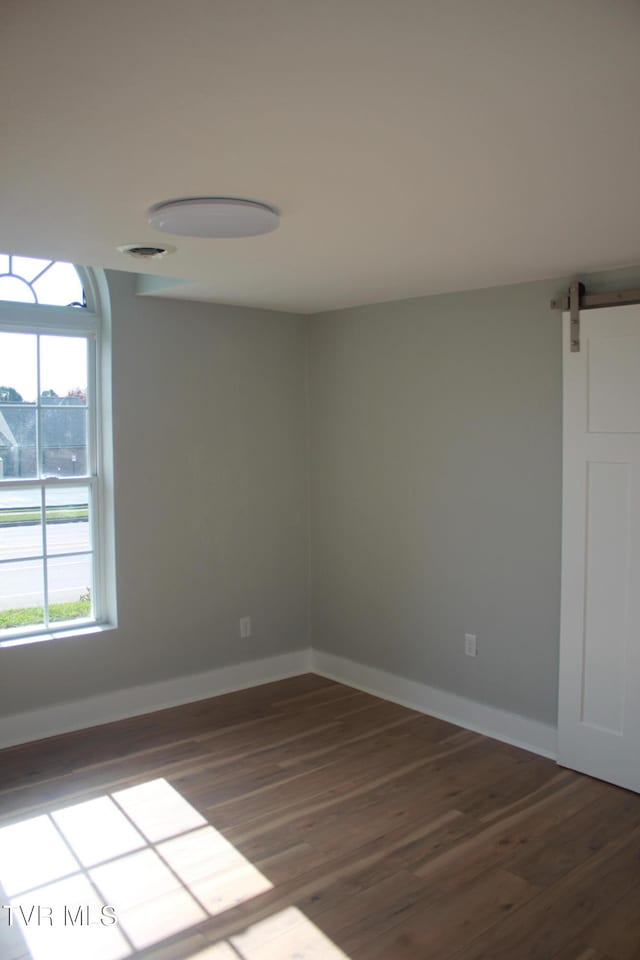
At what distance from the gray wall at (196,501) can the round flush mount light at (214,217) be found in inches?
67.9

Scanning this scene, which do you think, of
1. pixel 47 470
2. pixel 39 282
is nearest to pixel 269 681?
pixel 47 470

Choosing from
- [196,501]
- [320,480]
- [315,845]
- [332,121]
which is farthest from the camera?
[320,480]

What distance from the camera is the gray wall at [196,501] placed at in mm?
4148

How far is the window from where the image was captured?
3.91m

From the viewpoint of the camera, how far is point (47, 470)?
405 cm

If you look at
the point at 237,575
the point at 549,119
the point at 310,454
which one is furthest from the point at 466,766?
the point at 549,119

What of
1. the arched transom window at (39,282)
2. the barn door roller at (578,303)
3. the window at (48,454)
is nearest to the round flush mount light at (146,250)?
the arched transom window at (39,282)

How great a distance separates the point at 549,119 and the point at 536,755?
2942 millimetres

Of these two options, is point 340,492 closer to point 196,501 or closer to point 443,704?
point 196,501

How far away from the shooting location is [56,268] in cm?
404

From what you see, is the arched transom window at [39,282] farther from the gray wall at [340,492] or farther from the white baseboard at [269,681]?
the white baseboard at [269,681]

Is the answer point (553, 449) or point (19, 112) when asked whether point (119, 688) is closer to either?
point (553, 449)

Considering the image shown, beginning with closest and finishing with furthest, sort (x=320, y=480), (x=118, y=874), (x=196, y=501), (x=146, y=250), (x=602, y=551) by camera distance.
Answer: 1. (x=118, y=874)
2. (x=146, y=250)
3. (x=602, y=551)
4. (x=196, y=501)
5. (x=320, y=480)

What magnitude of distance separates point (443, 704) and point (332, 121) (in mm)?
3253
